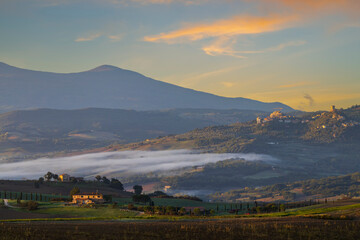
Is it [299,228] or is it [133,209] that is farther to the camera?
[133,209]

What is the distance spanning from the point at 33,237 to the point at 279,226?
40.6 m

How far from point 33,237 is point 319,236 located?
131 feet

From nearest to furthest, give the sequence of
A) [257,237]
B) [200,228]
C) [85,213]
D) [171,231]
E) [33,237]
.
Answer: [33,237], [257,237], [171,231], [200,228], [85,213]

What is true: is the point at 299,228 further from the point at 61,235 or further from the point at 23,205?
the point at 23,205

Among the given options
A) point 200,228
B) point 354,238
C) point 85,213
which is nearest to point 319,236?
point 354,238

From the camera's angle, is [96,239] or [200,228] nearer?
[96,239]

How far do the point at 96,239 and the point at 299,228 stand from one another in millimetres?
33758

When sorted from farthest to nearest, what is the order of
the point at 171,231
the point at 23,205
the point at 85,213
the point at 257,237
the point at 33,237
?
the point at 23,205, the point at 85,213, the point at 171,231, the point at 257,237, the point at 33,237

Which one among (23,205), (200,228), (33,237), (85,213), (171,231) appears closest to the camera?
(33,237)

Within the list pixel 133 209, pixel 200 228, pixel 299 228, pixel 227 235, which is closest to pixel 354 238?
pixel 299 228

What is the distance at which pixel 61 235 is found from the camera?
76.5 meters

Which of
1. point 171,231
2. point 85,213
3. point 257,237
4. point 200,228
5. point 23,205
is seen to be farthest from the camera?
point 23,205

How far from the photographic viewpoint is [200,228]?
90062 mm

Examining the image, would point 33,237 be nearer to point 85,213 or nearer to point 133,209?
point 85,213
